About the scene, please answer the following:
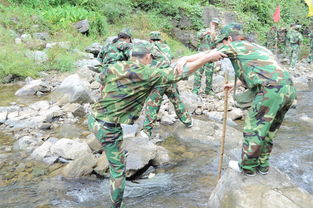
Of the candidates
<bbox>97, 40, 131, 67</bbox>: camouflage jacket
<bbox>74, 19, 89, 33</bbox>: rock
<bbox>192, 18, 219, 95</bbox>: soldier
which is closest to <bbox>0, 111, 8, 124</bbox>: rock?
<bbox>97, 40, 131, 67</bbox>: camouflage jacket

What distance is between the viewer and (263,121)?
342 cm

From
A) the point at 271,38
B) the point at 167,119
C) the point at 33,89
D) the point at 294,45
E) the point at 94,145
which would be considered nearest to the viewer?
the point at 94,145

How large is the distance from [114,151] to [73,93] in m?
5.25

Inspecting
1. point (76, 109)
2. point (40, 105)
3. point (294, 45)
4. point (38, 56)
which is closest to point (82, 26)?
point (38, 56)

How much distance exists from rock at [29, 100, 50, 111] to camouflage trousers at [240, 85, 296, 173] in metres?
5.87

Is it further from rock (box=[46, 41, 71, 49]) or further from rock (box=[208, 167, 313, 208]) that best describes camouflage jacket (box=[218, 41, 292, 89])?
rock (box=[46, 41, 71, 49])

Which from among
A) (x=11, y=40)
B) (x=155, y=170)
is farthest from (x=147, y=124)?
(x=11, y=40)

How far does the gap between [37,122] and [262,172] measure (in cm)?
514

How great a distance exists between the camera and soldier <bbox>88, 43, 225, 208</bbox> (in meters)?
3.21

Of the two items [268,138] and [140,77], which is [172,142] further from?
[140,77]

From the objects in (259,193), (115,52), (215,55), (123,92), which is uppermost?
(215,55)

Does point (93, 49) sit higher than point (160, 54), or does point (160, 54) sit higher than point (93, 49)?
point (160, 54)

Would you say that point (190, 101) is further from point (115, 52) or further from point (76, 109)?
point (115, 52)

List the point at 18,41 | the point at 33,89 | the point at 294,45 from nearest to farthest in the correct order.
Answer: the point at 33,89
the point at 18,41
the point at 294,45
